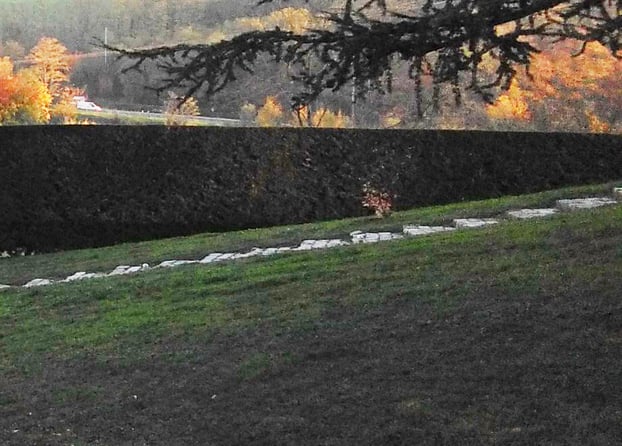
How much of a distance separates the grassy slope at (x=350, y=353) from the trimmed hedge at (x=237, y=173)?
637 centimetres

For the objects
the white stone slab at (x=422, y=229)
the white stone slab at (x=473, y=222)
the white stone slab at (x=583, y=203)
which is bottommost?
the white stone slab at (x=422, y=229)

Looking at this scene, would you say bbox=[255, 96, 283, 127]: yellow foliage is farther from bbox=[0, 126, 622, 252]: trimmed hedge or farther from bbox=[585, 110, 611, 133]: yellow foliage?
bbox=[585, 110, 611, 133]: yellow foliage

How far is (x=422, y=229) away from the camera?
10.6 m

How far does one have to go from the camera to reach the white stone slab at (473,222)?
1033 centimetres

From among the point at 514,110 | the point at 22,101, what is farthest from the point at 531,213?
the point at 22,101

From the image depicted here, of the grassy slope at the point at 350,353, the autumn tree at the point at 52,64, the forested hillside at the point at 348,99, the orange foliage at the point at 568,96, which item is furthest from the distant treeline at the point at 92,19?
the grassy slope at the point at 350,353

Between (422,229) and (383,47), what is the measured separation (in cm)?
695

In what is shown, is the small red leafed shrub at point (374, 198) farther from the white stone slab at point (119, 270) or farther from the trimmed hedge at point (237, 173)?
the white stone slab at point (119, 270)

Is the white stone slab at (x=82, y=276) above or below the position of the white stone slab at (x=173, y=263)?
below

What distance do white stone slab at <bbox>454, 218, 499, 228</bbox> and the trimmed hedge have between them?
15.8ft

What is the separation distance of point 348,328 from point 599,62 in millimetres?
20304

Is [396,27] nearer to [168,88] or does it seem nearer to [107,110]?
[168,88]

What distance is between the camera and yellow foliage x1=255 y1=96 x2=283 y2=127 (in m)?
21.4

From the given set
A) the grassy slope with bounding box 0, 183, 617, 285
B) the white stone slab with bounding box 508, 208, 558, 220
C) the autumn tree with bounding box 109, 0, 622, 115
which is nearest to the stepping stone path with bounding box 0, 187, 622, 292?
the white stone slab with bounding box 508, 208, 558, 220
